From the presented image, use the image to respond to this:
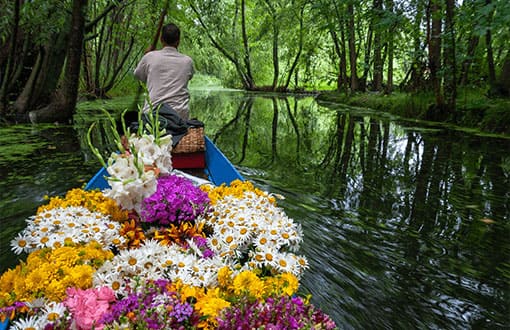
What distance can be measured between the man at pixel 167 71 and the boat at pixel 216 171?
27.7 inches

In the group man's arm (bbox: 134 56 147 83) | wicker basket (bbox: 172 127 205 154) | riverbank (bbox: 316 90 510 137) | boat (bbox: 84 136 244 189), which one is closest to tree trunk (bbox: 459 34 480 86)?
riverbank (bbox: 316 90 510 137)

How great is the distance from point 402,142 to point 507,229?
155 inches

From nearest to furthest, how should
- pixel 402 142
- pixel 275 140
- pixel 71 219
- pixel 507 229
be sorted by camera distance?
pixel 71 219, pixel 507 229, pixel 402 142, pixel 275 140

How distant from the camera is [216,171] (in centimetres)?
354

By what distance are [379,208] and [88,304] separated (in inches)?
113

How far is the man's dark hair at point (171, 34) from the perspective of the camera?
3857mm

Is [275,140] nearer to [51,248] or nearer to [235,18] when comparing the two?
[51,248]

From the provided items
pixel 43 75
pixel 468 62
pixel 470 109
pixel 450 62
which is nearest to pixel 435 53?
pixel 450 62

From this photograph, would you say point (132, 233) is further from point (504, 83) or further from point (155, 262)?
point (504, 83)

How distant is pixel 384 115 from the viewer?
37.8 ft

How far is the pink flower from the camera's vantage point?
106cm

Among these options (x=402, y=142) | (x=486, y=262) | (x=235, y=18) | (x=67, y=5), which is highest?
(x=235, y=18)

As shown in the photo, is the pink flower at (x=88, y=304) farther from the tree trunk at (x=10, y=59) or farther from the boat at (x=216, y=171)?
the tree trunk at (x=10, y=59)

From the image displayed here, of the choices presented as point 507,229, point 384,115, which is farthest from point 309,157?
point 384,115
